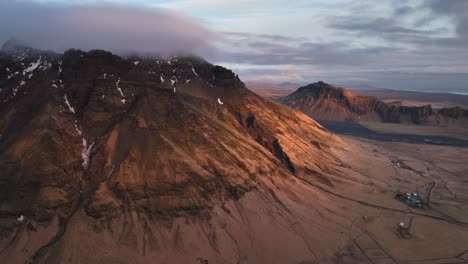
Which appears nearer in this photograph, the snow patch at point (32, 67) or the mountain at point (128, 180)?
the mountain at point (128, 180)

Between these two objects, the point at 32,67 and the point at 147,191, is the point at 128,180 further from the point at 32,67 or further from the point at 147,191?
the point at 32,67

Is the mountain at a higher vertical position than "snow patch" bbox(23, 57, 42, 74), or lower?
lower

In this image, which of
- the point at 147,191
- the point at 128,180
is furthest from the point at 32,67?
the point at 147,191

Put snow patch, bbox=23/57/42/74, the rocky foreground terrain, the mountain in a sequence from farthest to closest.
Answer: snow patch, bbox=23/57/42/74, the rocky foreground terrain, the mountain

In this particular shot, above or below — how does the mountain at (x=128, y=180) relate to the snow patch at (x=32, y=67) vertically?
below

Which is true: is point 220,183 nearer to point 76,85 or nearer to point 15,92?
point 76,85

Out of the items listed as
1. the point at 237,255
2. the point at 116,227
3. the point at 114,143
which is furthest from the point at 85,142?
the point at 237,255

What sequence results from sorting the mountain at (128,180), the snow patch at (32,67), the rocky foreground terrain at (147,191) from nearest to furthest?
1. the mountain at (128,180)
2. the rocky foreground terrain at (147,191)
3. the snow patch at (32,67)
